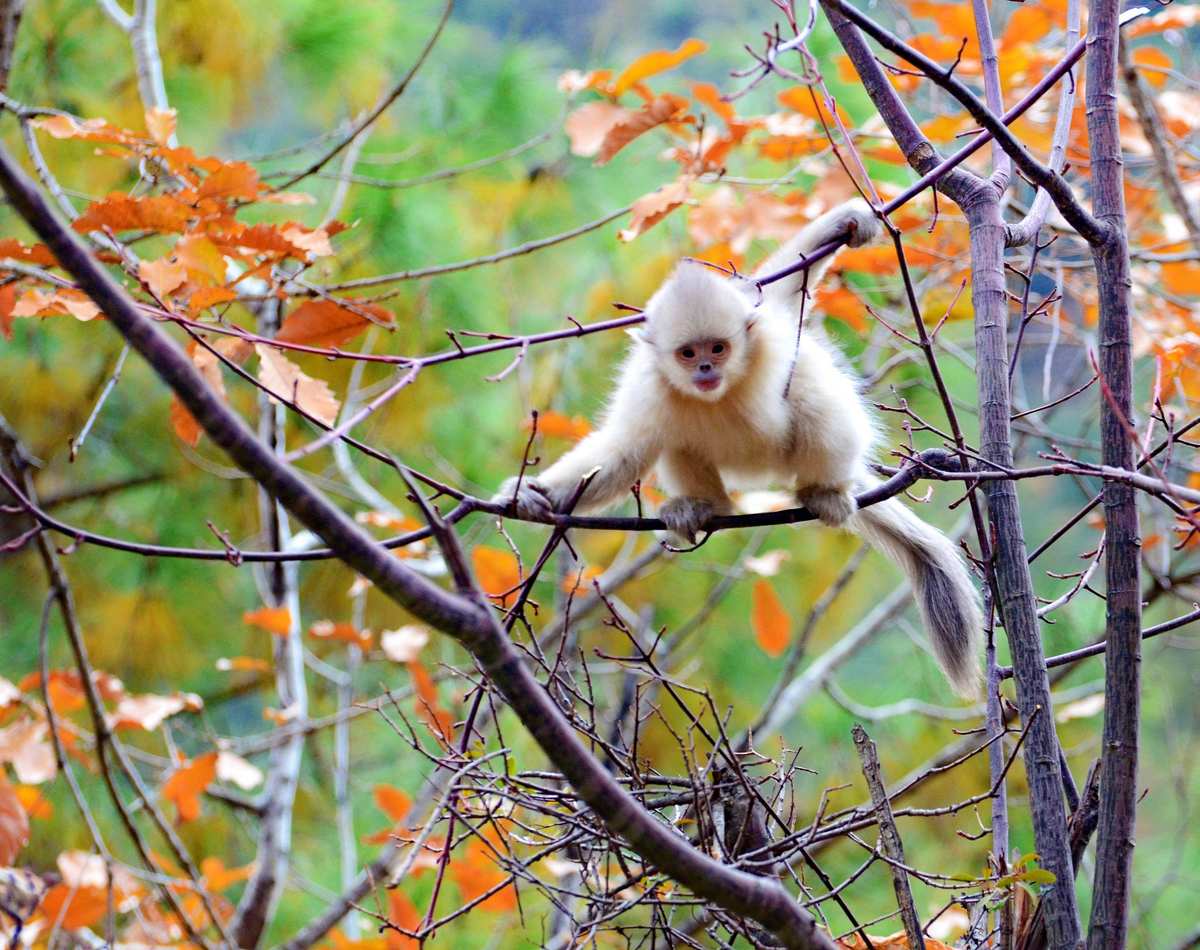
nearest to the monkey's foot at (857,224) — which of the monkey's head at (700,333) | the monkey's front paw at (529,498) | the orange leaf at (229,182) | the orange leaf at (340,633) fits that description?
the monkey's head at (700,333)

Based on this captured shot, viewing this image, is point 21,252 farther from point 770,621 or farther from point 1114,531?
point 770,621

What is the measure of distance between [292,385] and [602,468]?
0.65m

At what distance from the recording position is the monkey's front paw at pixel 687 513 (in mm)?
2357

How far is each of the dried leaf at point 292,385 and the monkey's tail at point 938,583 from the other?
1059mm

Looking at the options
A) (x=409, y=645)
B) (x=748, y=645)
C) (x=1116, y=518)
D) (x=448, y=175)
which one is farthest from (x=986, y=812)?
(x=1116, y=518)

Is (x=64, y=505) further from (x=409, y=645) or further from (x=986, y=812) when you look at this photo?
(x=986, y=812)

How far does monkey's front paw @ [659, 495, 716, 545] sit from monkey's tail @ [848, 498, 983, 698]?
0.29m

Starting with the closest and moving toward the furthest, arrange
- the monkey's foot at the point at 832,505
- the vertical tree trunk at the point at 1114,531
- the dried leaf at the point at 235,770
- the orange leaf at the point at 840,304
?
the vertical tree trunk at the point at 1114,531
the monkey's foot at the point at 832,505
the dried leaf at the point at 235,770
the orange leaf at the point at 840,304

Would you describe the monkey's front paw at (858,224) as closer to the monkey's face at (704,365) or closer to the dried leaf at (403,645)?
the monkey's face at (704,365)

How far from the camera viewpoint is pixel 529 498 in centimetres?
215

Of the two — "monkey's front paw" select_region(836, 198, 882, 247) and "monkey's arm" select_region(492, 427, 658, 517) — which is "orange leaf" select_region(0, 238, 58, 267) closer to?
"monkey's arm" select_region(492, 427, 658, 517)

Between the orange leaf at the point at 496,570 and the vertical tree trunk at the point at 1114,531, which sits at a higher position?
the orange leaf at the point at 496,570

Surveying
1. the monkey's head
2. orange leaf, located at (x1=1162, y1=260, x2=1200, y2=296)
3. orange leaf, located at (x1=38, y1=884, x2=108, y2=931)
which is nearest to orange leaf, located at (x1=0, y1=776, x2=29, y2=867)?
orange leaf, located at (x1=38, y1=884, x2=108, y2=931)

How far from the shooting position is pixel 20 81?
4316 mm
